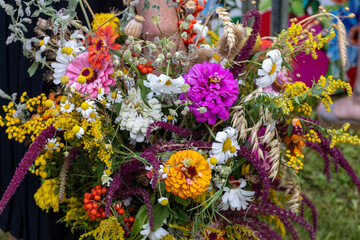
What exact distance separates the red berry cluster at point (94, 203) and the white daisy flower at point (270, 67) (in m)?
0.52

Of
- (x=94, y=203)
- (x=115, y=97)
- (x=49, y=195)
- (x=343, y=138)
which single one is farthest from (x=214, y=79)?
(x=49, y=195)

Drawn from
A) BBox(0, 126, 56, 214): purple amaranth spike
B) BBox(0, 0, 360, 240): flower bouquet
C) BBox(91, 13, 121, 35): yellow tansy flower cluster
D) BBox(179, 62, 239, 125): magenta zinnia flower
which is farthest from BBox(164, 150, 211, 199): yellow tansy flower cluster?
BBox(91, 13, 121, 35): yellow tansy flower cluster

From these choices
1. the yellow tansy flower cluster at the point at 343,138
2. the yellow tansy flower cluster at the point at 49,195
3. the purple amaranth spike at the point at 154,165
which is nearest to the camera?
the purple amaranth spike at the point at 154,165

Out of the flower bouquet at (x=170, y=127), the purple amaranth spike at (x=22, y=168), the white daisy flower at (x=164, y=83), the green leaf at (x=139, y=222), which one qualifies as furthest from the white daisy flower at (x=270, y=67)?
the purple amaranth spike at (x=22, y=168)

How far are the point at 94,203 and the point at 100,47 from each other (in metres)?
0.42

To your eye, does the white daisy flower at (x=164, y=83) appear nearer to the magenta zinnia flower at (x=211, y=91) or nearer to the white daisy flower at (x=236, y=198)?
the magenta zinnia flower at (x=211, y=91)

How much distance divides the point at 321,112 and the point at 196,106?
2.44ft

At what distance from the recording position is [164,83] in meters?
0.98

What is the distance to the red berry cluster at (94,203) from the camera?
111 centimetres

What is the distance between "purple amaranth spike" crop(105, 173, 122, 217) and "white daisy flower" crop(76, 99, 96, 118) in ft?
0.57

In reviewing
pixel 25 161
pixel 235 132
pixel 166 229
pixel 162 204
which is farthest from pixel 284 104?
pixel 25 161

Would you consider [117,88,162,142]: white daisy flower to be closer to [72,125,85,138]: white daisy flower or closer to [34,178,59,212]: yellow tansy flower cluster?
[72,125,85,138]: white daisy flower

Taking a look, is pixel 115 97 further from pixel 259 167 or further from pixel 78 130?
pixel 259 167

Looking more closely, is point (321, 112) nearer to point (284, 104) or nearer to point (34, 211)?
point (284, 104)
